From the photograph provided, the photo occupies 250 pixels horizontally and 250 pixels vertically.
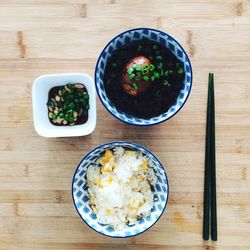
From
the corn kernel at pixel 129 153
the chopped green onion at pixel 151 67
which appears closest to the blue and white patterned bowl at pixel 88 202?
the corn kernel at pixel 129 153

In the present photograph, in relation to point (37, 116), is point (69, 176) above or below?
below

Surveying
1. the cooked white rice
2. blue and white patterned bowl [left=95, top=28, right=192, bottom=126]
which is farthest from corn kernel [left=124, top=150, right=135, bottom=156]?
blue and white patterned bowl [left=95, top=28, right=192, bottom=126]

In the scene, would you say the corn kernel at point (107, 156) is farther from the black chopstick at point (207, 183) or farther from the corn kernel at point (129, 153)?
the black chopstick at point (207, 183)

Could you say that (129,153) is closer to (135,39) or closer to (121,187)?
(121,187)

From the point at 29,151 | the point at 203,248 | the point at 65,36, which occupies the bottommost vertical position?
the point at 203,248

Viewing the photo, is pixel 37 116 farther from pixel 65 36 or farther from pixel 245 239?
pixel 245 239

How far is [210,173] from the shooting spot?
4.58 ft

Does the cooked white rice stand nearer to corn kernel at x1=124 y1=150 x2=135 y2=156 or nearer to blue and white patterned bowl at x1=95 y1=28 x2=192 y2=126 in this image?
corn kernel at x1=124 y1=150 x2=135 y2=156

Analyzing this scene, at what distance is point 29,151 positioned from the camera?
1433 millimetres

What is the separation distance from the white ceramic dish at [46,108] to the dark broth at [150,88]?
8 cm

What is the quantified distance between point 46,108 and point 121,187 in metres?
0.34

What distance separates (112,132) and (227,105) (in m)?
0.37

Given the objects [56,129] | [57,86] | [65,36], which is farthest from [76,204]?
[65,36]

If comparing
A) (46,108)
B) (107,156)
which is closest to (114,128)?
(107,156)
